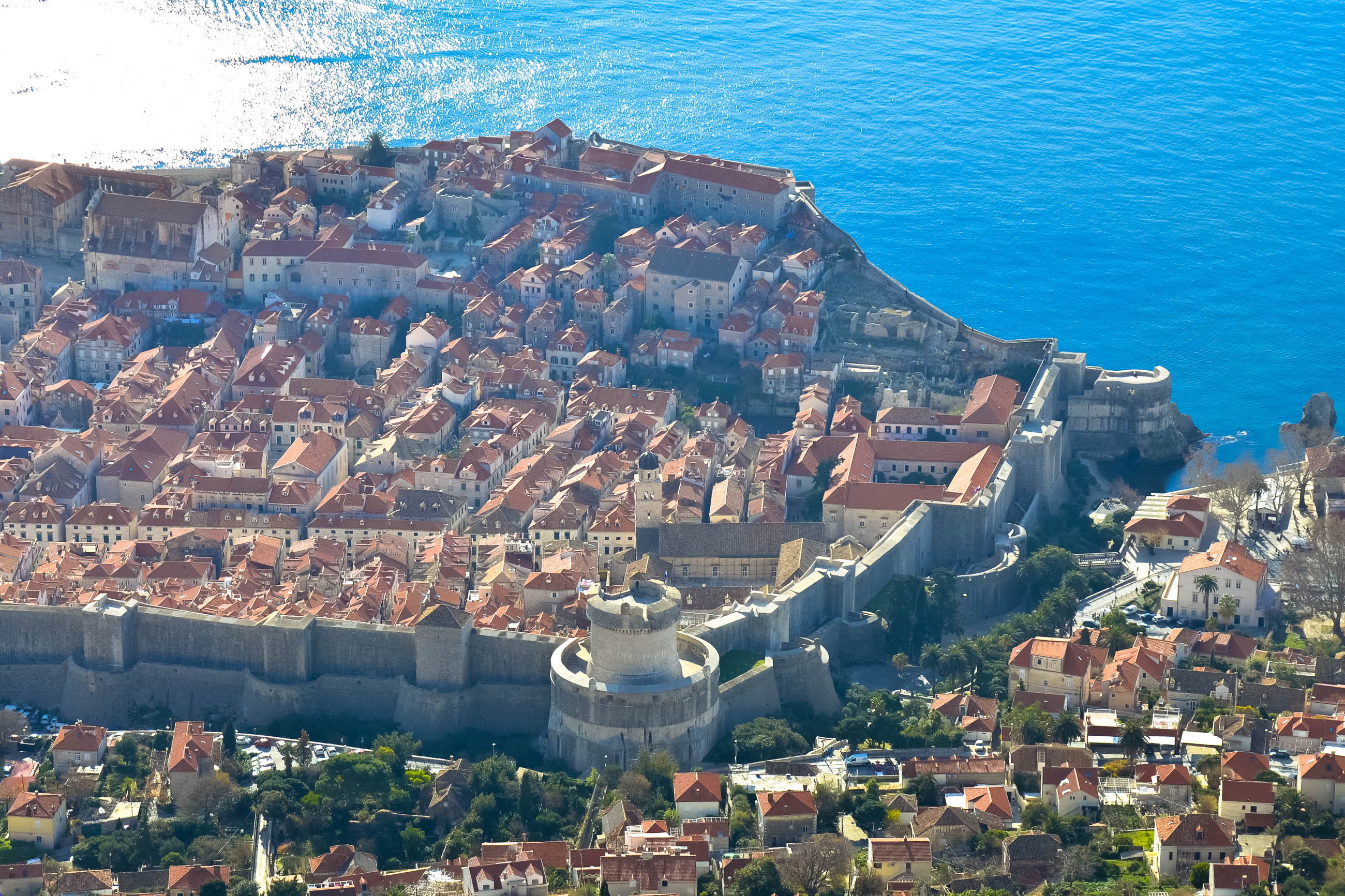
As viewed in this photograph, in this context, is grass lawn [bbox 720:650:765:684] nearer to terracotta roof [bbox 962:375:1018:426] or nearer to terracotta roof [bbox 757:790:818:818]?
terracotta roof [bbox 757:790:818:818]

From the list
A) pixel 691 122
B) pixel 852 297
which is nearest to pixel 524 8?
pixel 691 122

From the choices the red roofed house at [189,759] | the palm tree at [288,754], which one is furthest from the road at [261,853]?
the palm tree at [288,754]

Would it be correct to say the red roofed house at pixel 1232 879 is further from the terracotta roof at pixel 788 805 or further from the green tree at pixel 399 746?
the green tree at pixel 399 746

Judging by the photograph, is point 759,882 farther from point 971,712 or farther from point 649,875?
point 971,712

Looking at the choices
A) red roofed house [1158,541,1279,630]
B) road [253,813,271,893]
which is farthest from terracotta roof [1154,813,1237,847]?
road [253,813,271,893]

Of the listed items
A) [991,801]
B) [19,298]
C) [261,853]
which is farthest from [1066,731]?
[19,298]
